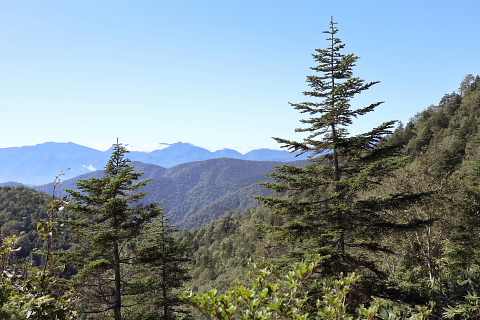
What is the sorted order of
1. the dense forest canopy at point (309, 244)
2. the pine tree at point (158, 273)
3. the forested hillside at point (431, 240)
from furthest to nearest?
the pine tree at point (158, 273) < the forested hillside at point (431, 240) < the dense forest canopy at point (309, 244)

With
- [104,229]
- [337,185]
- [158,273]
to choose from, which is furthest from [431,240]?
[104,229]

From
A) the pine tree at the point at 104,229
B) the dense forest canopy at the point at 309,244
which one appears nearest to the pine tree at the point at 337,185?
the dense forest canopy at the point at 309,244

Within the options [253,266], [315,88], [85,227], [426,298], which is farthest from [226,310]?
[85,227]

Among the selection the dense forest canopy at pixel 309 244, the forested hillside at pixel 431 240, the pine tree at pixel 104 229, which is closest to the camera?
the dense forest canopy at pixel 309 244

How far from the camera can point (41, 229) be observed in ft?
9.50

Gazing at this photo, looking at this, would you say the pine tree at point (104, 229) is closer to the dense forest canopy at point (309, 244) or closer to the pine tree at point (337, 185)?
the dense forest canopy at point (309, 244)

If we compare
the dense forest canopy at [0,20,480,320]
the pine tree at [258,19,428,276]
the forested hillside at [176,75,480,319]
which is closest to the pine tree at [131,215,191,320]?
the dense forest canopy at [0,20,480,320]

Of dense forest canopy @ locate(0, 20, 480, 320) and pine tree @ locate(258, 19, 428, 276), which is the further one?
pine tree @ locate(258, 19, 428, 276)

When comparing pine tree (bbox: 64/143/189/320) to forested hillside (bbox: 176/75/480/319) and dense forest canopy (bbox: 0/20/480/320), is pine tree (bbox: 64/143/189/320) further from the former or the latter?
forested hillside (bbox: 176/75/480/319)

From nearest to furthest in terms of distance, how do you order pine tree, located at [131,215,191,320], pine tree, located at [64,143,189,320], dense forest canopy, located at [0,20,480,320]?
dense forest canopy, located at [0,20,480,320]
pine tree, located at [64,143,189,320]
pine tree, located at [131,215,191,320]

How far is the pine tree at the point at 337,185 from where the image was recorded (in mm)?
8062

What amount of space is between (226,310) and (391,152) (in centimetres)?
838

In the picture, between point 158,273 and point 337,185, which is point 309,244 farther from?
point 158,273

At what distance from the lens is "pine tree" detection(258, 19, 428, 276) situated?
806 cm
